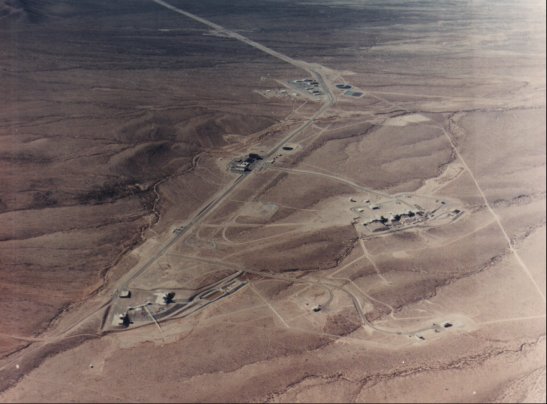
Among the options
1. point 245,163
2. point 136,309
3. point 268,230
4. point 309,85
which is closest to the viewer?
point 136,309

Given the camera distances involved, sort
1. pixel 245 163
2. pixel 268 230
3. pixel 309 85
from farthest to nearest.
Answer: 1. pixel 309 85
2. pixel 245 163
3. pixel 268 230

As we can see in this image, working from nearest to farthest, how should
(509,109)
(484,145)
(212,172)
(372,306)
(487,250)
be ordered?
(372,306) < (487,250) < (212,172) < (484,145) < (509,109)

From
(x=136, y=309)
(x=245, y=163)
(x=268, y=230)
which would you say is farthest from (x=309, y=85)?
(x=136, y=309)

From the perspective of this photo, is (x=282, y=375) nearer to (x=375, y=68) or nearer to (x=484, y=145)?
(x=484, y=145)

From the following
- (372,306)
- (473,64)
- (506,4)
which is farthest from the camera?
(506,4)

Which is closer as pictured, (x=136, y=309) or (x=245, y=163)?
(x=136, y=309)

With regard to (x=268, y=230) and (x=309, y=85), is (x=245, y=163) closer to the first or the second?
(x=268, y=230)

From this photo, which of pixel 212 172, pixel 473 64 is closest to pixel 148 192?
pixel 212 172

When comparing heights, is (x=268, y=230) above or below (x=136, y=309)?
above

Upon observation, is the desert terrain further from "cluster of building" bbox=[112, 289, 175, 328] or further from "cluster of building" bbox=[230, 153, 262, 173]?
"cluster of building" bbox=[230, 153, 262, 173]
